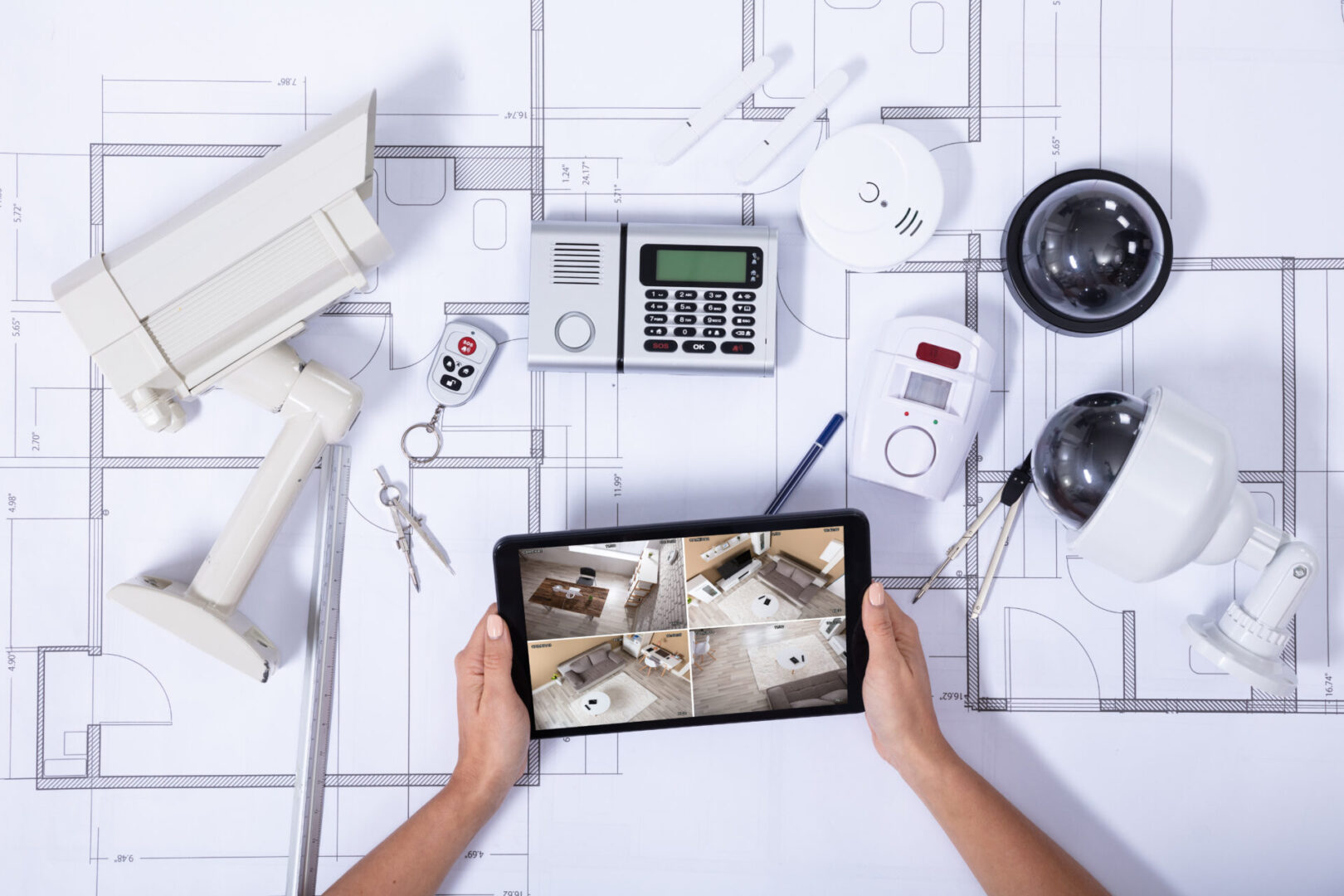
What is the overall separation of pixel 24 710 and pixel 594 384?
0.94 metres

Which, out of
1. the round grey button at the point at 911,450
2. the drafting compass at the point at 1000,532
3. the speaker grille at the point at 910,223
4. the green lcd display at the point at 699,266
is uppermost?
the speaker grille at the point at 910,223

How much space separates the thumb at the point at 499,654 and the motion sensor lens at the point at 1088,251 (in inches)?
32.8

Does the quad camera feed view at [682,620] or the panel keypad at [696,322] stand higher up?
the panel keypad at [696,322]

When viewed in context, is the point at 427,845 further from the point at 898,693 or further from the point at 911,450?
the point at 911,450

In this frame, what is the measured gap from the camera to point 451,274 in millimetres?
1087

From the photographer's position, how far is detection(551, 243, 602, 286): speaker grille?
3.34ft

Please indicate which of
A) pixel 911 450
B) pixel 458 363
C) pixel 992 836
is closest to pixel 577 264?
pixel 458 363

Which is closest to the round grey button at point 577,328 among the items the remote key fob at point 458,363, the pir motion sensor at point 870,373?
the pir motion sensor at point 870,373

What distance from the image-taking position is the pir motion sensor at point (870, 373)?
876mm

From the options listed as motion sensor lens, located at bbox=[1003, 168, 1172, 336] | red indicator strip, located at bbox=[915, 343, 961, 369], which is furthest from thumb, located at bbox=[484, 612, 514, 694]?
motion sensor lens, located at bbox=[1003, 168, 1172, 336]

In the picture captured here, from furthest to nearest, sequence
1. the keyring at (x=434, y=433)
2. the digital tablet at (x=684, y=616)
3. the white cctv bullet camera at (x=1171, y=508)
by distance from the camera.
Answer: the keyring at (x=434, y=433) → the digital tablet at (x=684, y=616) → the white cctv bullet camera at (x=1171, y=508)

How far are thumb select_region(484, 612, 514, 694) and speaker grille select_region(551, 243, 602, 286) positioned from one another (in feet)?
1.48

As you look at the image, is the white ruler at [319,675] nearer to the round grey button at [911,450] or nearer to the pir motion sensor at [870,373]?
the pir motion sensor at [870,373]

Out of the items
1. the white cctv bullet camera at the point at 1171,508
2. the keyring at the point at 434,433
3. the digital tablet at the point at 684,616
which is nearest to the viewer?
the white cctv bullet camera at the point at 1171,508
